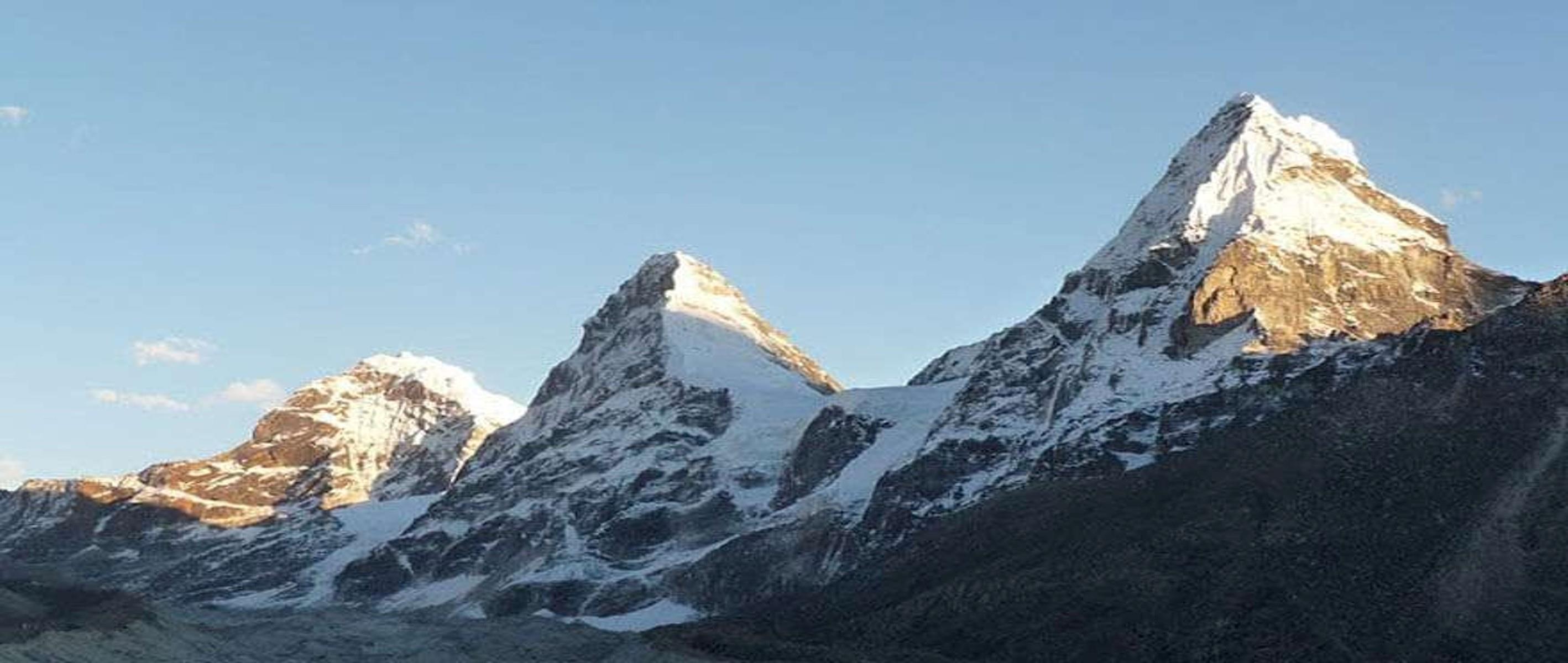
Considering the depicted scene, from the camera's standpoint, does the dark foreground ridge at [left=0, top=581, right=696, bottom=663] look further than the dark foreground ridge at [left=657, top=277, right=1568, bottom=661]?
No

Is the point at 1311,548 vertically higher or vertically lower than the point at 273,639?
higher

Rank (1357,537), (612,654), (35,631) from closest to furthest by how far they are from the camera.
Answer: (35,631), (612,654), (1357,537)

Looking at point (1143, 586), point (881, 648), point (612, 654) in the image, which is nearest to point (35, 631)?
point (612, 654)

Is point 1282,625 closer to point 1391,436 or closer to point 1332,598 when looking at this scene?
point 1332,598

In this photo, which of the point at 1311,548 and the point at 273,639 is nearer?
the point at 1311,548

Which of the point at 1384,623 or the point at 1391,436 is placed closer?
the point at 1384,623

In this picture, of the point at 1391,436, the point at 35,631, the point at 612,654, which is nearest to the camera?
the point at 35,631

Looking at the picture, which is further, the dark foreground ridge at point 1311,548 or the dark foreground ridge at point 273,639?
the dark foreground ridge at point 1311,548

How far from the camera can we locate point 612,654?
474 feet

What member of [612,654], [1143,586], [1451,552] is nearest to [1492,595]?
[1451,552]

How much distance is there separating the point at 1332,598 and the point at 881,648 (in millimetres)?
36351

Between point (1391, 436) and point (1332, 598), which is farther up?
point (1391, 436)

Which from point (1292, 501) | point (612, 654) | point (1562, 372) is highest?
point (1562, 372)

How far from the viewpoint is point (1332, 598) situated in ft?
491
